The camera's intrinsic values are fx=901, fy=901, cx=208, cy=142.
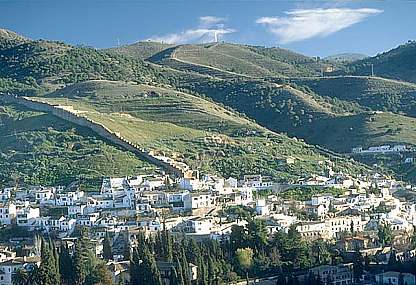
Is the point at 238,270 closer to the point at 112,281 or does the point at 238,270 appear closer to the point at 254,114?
the point at 112,281

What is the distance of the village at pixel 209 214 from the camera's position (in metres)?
23.3

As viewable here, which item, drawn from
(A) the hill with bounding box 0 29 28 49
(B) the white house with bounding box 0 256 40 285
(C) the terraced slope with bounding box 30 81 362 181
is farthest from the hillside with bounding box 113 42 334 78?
(B) the white house with bounding box 0 256 40 285

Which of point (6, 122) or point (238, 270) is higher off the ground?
point (6, 122)

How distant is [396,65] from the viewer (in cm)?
6862

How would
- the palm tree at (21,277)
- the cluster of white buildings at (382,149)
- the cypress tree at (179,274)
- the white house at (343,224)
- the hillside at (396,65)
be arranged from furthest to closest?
the hillside at (396,65), the cluster of white buildings at (382,149), the white house at (343,224), the palm tree at (21,277), the cypress tree at (179,274)

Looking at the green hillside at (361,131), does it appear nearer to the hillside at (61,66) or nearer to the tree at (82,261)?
the hillside at (61,66)

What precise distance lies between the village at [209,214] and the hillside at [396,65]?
1395 inches

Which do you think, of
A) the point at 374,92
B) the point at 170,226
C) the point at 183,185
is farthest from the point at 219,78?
the point at 170,226

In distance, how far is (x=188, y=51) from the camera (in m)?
79.6

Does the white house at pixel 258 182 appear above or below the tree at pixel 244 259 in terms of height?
above

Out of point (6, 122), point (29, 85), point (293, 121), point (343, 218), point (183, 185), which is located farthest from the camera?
point (29, 85)

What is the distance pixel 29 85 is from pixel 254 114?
13.2 m

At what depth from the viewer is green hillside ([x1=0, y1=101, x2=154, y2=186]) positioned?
31409 millimetres

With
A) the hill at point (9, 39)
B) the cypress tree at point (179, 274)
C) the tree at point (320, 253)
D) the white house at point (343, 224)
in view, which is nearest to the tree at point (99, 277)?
the cypress tree at point (179, 274)
